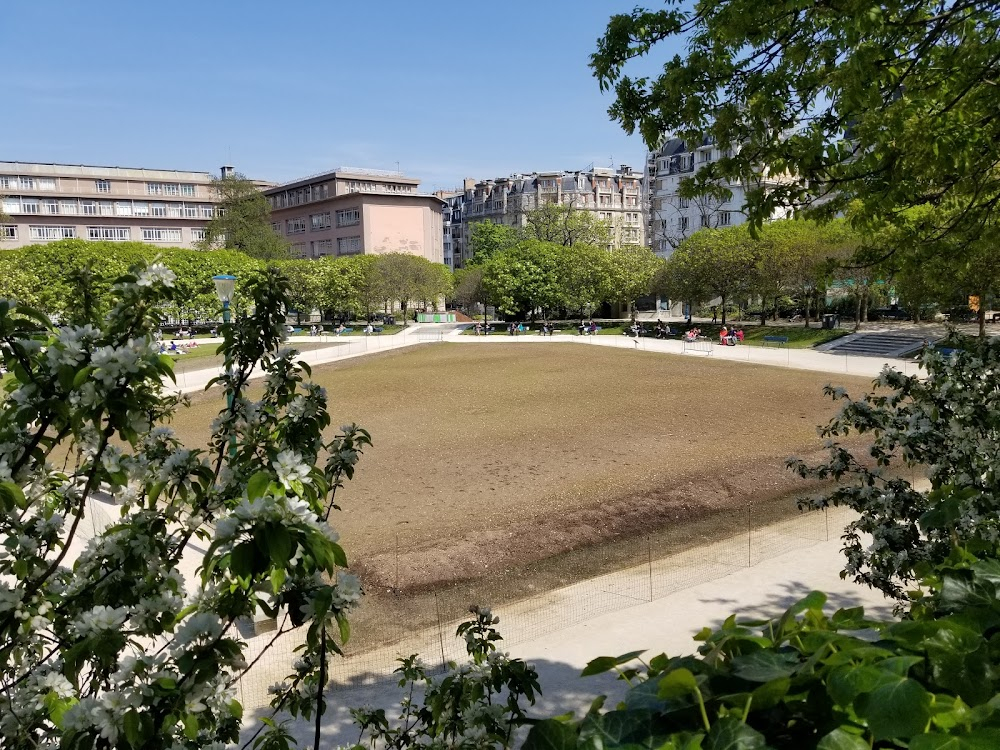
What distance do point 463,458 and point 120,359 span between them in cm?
1410

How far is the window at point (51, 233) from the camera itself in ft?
279

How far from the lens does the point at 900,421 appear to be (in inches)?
241

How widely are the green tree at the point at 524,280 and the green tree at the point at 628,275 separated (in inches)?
210

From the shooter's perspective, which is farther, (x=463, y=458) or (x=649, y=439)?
(x=649, y=439)

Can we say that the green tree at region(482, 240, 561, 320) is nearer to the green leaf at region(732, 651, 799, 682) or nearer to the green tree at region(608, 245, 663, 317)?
the green tree at region(608, 245, 663, 317)

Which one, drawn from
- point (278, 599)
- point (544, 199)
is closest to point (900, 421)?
point (278, 599)

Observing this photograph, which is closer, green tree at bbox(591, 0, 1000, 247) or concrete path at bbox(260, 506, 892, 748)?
green tree at bbox(591, 0, 1000, 247)

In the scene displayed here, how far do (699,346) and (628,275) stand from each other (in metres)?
18.6

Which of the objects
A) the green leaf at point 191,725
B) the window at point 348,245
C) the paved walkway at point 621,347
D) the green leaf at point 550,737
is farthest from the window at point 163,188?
the green leaf at point 550,737

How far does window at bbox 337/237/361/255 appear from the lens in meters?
86.9

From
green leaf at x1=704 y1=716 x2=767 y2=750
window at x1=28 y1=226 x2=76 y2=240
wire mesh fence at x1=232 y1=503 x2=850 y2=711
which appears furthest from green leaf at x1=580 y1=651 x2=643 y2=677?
window at x1=28 y1=226 x2=76 y2=240

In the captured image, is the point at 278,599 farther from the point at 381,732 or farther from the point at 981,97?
the point at 981,97

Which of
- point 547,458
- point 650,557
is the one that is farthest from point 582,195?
point 650,557

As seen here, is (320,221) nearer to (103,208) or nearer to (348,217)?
(348,217)
